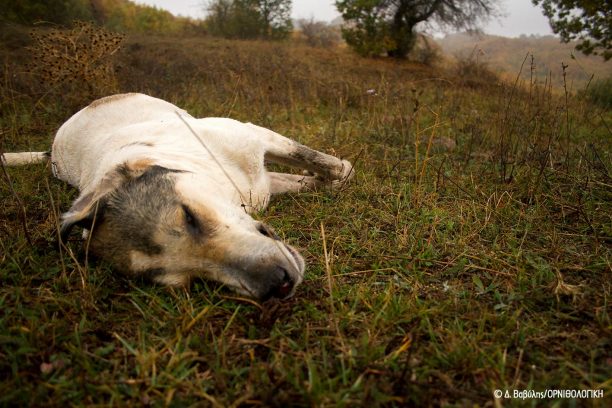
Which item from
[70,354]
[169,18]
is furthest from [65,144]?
[169,18]

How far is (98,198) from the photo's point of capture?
2039 mm

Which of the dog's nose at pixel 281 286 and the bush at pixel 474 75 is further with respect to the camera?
the bush at pixel 474 75

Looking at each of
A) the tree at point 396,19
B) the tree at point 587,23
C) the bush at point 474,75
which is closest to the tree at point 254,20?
the tree at point 396,19

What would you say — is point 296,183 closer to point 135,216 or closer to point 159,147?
point 159,147

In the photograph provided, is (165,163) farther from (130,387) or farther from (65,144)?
(65,144)

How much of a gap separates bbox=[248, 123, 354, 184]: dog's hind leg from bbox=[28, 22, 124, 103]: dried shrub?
3.27 metres

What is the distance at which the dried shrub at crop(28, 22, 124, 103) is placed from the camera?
16.5 feet

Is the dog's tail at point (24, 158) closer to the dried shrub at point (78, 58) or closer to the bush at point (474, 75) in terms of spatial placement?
the dried shrub at point (78, 58)

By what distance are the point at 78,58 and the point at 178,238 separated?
4714 mm

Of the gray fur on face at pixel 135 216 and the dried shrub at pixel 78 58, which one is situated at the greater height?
the dried shrub at pixel 78 58

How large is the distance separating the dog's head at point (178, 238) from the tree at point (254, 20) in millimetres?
24310

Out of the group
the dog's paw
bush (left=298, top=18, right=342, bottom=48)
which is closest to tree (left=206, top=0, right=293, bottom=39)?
bush (left=298, top=18, right=342, bottom=48)

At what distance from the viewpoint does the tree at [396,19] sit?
1662 cm

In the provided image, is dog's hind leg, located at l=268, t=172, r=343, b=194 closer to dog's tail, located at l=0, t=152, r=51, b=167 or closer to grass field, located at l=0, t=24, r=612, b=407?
grass field, located at l=0, t=24, r=612, b=407
